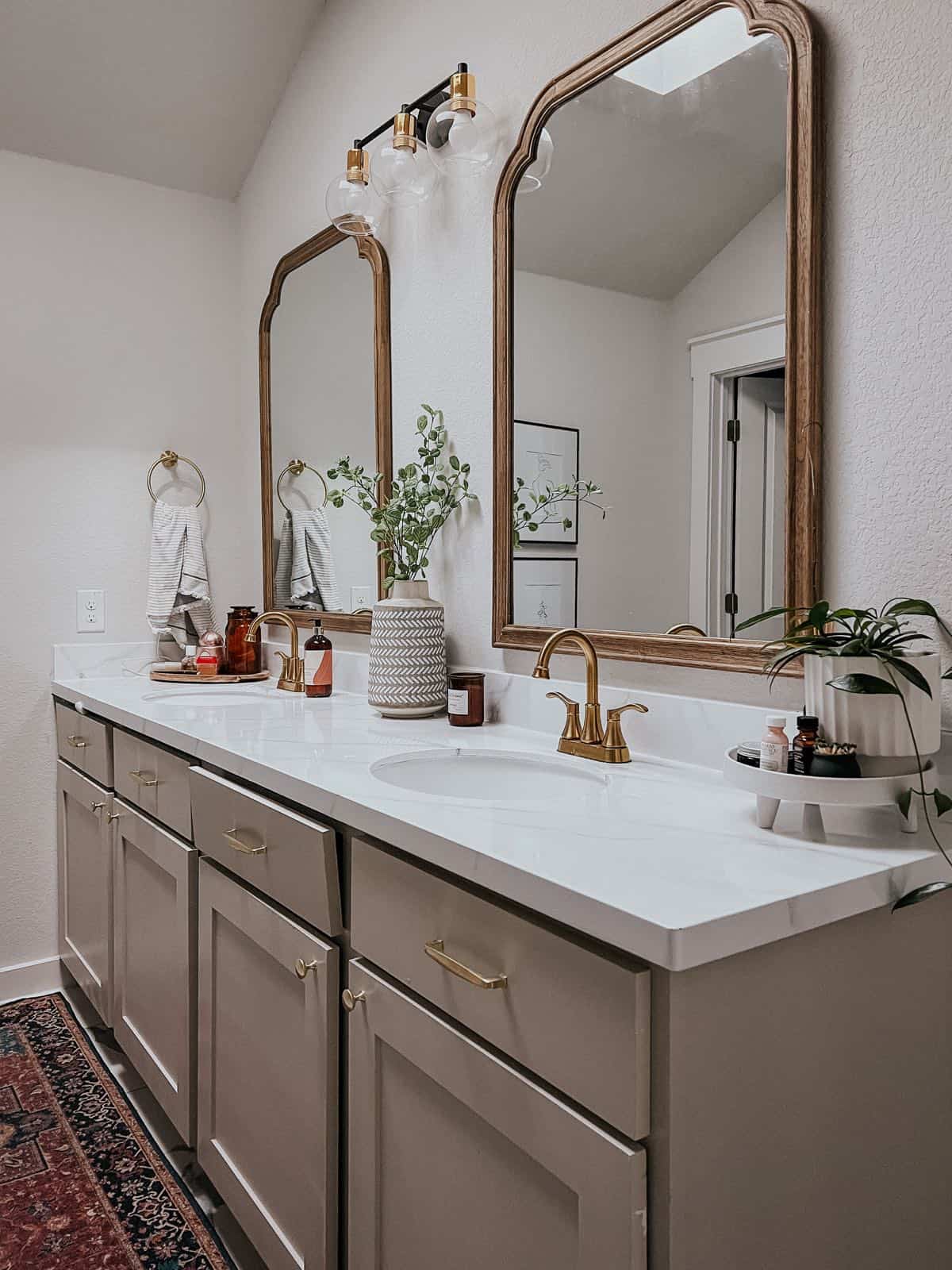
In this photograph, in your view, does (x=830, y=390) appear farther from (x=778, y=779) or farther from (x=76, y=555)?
(x=76, y=555)

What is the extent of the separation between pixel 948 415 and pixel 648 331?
554mm

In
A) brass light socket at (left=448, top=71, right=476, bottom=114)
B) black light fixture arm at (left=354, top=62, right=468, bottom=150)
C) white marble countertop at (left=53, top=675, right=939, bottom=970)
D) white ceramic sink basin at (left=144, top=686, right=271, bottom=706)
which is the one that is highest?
black light fixture arm at (left=354, top=62, right=468, bottom=150)

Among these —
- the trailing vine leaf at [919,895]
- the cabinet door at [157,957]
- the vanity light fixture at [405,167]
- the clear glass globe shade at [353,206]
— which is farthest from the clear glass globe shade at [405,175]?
the trailing vine leaf at [919,895]

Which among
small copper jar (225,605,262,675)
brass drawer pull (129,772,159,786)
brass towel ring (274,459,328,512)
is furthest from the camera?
small copper jar (225,605,262,675)

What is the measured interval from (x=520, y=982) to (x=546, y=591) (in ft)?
3.04

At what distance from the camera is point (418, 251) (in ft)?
6.62

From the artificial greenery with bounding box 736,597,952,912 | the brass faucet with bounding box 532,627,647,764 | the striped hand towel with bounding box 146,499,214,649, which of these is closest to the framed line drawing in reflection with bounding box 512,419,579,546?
the brass faucet with bounding box 532,627,647,764

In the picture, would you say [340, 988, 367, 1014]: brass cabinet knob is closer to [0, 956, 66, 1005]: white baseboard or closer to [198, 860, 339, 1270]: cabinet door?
[198, 860, 339, 1270]: cabinet door

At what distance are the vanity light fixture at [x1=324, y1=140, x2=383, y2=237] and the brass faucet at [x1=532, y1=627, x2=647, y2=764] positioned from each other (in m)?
1.13

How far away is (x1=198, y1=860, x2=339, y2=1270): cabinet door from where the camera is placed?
1.22 m

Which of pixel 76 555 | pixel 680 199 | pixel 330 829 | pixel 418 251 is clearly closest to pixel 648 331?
pixel 680 199

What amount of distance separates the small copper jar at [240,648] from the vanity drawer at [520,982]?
1466mm

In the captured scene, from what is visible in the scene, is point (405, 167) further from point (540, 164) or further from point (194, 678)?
point (194, 678)

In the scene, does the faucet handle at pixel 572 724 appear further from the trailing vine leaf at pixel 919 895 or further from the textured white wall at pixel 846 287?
the trailing vine leaf at pixel 919 895
